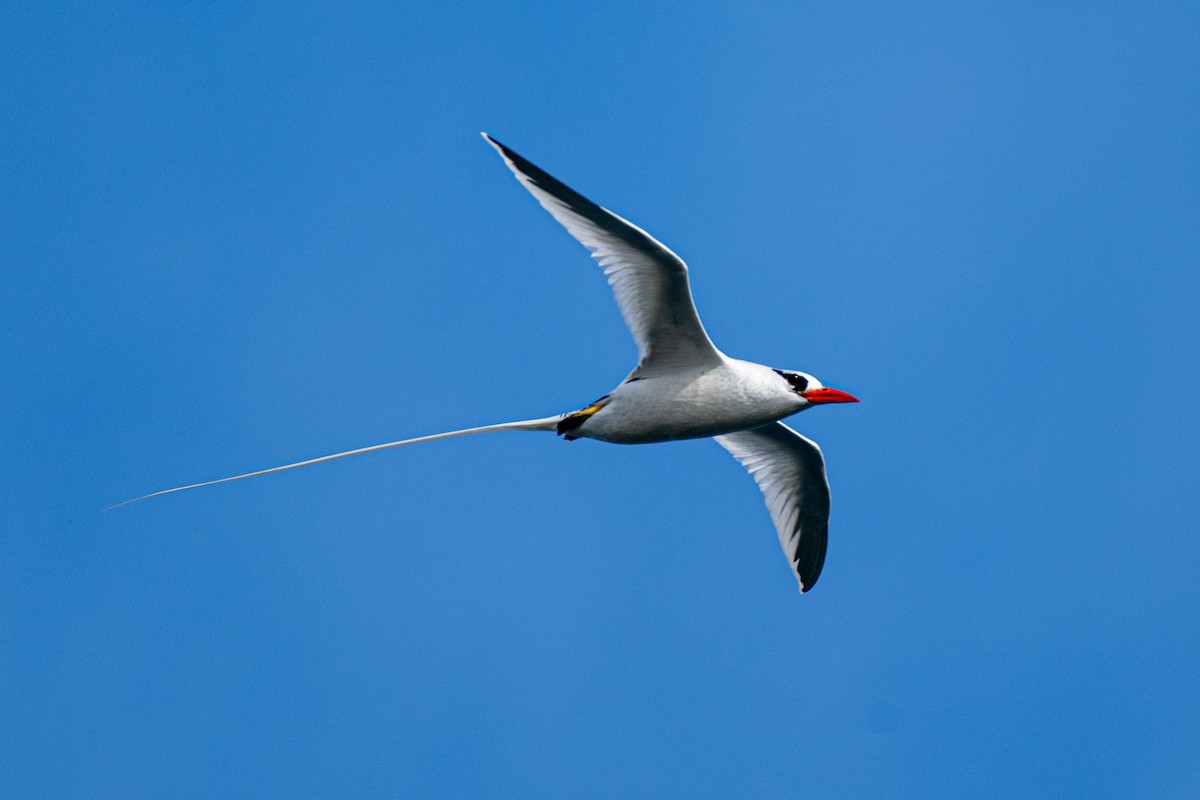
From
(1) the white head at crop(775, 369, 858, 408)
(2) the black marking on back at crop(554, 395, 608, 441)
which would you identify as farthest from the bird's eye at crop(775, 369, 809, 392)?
(2) the black marking on back at crop(554, 395, 608, 441)

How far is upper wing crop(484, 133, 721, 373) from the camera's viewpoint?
496 inches

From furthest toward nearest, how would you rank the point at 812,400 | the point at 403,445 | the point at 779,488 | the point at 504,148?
1. the point at 779,488
2. the point at 812,400
3. the point at 403,445
4. the point at 504,148

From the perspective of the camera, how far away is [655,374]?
46.1 ft

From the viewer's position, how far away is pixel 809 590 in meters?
17.0

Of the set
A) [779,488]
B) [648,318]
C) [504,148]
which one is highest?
[504,148]

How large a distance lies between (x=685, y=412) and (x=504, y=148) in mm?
Result: 3285

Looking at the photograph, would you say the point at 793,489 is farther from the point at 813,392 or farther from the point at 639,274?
the point at 639,274

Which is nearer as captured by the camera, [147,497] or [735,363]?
[147,497]

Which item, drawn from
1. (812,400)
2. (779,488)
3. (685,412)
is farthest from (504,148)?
(779,488)

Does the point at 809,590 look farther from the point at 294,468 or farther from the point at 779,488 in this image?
the point at 294,468

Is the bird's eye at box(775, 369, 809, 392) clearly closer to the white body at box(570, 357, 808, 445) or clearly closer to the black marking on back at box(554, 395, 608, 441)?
the white body at box(570, 357, 808, 445)

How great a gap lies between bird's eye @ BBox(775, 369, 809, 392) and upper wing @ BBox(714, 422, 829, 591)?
1976 mm

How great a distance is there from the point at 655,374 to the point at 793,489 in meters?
3.55

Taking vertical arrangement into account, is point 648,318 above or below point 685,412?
above
